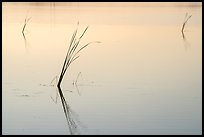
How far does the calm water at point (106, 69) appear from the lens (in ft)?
7.30

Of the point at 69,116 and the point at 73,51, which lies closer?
the point at 69,116

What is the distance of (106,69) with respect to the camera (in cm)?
240

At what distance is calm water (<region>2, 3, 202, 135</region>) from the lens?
7.30 ft

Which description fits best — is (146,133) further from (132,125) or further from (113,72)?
(113,72)

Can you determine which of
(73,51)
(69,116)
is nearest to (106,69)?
(73,51)

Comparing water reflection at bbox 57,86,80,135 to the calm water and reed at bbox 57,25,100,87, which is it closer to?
the calm water

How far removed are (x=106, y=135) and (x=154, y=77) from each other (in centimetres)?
48

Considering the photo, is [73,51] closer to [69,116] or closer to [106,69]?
[106,69]

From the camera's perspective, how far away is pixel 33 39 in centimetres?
244

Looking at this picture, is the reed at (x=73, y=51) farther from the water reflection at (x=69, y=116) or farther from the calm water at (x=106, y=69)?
the water reflection at (x=69, y=116)

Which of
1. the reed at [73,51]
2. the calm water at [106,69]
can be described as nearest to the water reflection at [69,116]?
the calm water at [106,69]

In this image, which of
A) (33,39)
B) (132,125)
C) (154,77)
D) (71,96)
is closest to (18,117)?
(71,96)

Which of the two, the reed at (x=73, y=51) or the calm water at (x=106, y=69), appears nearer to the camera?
the calm water at (x=106, y=69)

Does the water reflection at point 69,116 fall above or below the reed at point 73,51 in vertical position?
below
